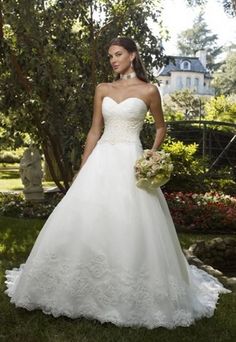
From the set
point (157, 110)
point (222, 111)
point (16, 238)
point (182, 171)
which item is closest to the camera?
point (157, 110)

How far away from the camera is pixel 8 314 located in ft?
13.1

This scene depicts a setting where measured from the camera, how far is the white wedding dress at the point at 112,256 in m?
3.79

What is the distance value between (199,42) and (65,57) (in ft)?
216

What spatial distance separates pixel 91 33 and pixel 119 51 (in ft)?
18.2

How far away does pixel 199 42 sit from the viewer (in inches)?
2815

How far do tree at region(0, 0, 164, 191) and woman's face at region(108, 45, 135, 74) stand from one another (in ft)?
15.3

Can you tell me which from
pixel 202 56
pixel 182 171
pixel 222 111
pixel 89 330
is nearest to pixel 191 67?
pixel 202 56

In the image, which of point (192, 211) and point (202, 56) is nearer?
point (192, 211)

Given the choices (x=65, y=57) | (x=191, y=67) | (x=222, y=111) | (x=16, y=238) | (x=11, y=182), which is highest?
(x=65, y=57)

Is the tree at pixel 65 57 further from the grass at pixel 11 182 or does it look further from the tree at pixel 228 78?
the tree at pixel 228 78

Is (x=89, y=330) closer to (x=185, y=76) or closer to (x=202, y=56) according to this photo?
(x=185, y=76)

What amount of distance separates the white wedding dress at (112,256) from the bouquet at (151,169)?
0.30 feet

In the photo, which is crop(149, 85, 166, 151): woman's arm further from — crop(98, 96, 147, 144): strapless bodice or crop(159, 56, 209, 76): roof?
crop(159, 56, 209, 76): roof

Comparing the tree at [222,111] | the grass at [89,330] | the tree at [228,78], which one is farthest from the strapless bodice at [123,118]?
the tree at [228,78]
